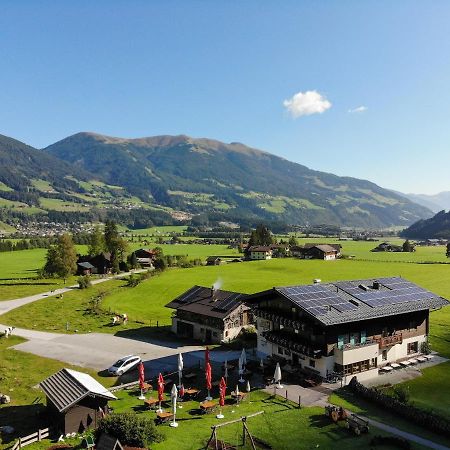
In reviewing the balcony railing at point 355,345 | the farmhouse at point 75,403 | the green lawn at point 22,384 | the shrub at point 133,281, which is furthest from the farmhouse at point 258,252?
the farmhouse at point 75,403

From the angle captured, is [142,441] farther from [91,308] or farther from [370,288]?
[91,308]

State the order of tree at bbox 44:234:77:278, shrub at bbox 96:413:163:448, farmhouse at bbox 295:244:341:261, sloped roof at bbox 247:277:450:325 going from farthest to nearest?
farmhouse at bbox 295:244:341:261 < tree at bbox 44:234:77:278 < sloped roof at bbox 247:277:450:325 < shrub at bbox 96:413:163:448

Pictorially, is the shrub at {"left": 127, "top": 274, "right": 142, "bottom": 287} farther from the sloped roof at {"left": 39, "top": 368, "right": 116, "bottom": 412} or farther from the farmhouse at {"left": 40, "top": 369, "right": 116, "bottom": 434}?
the farmhouse at {"left": 40, "top": 369, "right": 116, "bottom": 434}

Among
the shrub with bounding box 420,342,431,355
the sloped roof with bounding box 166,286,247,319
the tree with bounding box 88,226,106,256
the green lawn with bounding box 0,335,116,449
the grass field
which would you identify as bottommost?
the grass field

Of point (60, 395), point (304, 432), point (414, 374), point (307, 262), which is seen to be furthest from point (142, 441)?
point (307, 262)

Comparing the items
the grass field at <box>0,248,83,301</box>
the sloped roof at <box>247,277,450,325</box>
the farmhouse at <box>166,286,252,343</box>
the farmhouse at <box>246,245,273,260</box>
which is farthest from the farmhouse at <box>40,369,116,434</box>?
the farmhouse at <box>246,245,273,260</box>

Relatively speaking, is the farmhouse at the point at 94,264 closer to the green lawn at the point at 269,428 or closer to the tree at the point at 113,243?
the tree at the point at 113,243

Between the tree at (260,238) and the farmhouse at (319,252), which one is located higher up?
the tree at (260,238)
